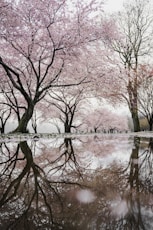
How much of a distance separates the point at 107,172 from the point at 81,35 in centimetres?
1126

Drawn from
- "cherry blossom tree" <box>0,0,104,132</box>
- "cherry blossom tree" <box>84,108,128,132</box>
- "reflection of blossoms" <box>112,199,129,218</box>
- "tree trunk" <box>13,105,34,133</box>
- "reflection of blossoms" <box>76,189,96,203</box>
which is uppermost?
"cherry blossom tree" <box>0,0,104,132</box>

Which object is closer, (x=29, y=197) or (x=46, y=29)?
(x=29, y=197)

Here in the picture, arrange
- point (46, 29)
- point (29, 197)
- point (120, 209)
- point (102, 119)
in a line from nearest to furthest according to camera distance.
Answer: point (120, 209) < point (29, 197) < point (46, 29) < point (102, 119)

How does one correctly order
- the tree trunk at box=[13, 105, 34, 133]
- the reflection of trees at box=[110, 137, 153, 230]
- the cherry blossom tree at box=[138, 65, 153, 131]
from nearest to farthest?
1. the reflection of trees at box=[110, 137, 153, 230]
2. the tree trunk at box=[13, 105, 34, 133]
3. the cherry blossom tree at box=[138, 65, 153, 131]

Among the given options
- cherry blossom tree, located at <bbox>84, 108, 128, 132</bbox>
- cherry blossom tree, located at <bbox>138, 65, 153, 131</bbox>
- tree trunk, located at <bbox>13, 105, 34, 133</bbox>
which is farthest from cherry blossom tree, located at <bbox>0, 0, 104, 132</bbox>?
cherry blossom tree, located at <bbox>84, 108, 128, 132</bbox>

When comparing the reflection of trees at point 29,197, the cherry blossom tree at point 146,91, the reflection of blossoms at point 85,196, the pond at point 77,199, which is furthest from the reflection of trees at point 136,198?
the cherry blossom tree at point 146,91

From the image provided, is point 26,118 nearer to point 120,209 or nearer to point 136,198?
point 136,198

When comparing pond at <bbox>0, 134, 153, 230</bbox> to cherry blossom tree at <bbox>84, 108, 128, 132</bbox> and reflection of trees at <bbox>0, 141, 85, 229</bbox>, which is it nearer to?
reflection of trees at <bbox>0, 141, 85, 229</bbox>

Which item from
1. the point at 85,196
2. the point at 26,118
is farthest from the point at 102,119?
the point at 85,196

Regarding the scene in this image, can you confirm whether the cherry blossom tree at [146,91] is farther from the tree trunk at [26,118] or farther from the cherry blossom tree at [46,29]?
the tree trunk at [26,118]

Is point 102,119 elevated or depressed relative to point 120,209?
elevated

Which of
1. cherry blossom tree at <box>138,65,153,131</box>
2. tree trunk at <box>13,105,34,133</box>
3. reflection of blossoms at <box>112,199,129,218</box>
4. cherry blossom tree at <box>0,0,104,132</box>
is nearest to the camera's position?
reflection of blossoms at <box>112,199,129,218</box>

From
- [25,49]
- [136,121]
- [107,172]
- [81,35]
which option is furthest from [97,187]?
[136,121]

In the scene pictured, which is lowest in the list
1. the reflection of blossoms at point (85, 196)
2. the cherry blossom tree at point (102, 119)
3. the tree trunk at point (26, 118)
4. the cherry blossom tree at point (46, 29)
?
the reflection of blossoms at point (85, 196)
